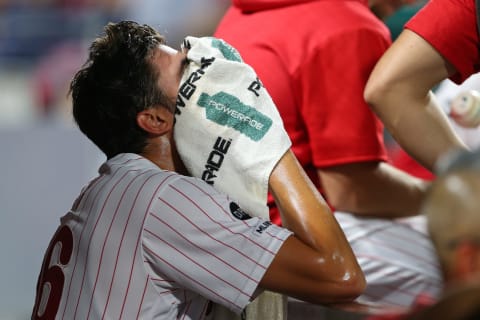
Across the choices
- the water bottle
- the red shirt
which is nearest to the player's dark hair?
the red shirt

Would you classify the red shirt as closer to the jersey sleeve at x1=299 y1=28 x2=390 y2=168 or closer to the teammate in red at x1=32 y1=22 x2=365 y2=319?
the jersey sleeve at x1=299 y1=28 x2=390 y2=168

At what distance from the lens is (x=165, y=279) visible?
140 centimetres

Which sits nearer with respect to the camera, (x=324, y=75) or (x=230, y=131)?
(x=230, y=131)

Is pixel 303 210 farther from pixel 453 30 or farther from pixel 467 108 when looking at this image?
pixel 467 108

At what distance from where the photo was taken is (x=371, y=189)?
1.94 metres

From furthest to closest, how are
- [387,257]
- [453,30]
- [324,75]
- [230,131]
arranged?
1. [387,257]
2. [324,75]
3. [453,30]
4. [230,131]

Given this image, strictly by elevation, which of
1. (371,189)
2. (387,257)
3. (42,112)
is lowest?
(42,112)

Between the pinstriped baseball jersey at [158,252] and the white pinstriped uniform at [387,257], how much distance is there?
58 centimetres

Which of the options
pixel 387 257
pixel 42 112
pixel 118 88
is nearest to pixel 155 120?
pixel 118 88

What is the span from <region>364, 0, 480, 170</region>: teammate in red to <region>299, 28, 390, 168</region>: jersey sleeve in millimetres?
189

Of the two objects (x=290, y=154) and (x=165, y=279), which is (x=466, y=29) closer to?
(x=290, y=154)

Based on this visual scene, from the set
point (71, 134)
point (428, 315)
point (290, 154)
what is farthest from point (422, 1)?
point (71, 134)

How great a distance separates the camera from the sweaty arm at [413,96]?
5.25 feet

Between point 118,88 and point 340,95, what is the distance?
519mm
